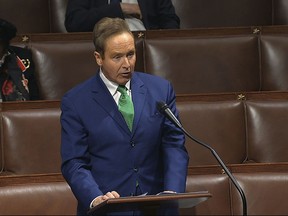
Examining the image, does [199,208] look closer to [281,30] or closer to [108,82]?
[108,82]

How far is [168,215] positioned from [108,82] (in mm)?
189

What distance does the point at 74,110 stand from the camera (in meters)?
0.98

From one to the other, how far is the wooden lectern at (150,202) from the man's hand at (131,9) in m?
0.73

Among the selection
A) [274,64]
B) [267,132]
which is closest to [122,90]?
[267,132]

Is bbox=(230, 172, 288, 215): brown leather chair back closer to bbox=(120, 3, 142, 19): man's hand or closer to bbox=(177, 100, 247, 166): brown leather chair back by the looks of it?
bbox=(177, 100, 247, 166): brown leather chair back

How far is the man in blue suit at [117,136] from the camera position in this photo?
0.96 m

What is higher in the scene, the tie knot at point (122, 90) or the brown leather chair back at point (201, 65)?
the tie knot at point (122, 90)

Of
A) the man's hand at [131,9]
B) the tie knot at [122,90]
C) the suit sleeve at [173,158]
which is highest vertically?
the man's hand at [131,9]

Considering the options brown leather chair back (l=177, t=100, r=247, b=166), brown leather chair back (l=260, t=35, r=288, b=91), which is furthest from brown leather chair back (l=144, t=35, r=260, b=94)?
brown leather chair back (l=177, t=100, r=247, b=166)

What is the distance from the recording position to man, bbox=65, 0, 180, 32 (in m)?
1.43

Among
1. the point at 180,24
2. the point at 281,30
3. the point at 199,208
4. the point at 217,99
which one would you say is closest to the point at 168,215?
the point at 199,208

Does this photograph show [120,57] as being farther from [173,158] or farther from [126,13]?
[126,13]

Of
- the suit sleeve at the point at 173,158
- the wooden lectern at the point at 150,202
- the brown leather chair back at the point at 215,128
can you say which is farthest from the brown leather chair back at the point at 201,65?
the wooden lectern at the point at 150,202

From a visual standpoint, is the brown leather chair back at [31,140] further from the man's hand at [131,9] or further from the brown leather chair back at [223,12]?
the brown leather chair back at [223,12]
